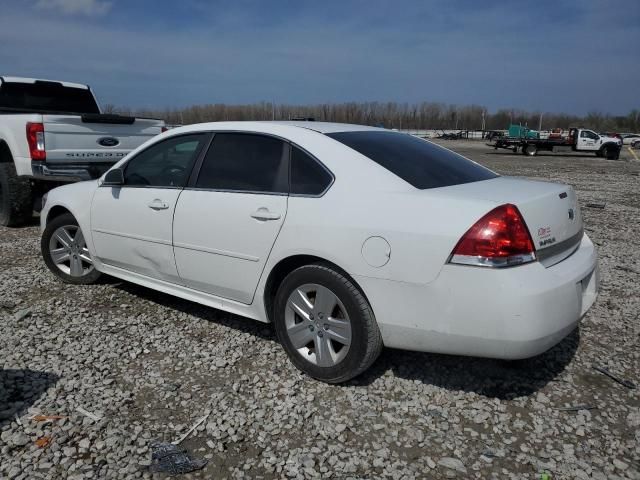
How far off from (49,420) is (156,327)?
1.28 metres

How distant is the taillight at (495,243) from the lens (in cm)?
256

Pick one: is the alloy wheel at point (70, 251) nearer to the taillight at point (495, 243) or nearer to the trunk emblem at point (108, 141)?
the trunk emblem at point (108, 141)

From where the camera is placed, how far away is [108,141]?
22.9ft

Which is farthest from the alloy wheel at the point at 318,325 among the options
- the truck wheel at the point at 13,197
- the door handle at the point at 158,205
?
the truck wheel at the point at 13,197

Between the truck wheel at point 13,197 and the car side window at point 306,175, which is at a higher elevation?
the car side window at point 306,175

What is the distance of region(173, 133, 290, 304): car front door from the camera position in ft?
10.7

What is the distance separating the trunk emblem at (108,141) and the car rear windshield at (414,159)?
457cm

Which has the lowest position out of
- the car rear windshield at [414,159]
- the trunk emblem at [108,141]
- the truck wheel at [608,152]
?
the truck wheel at [608,152]

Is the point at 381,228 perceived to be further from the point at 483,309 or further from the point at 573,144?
the point at 573,144

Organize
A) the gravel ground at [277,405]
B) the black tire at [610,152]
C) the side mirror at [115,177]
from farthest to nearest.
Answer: the black tire at [610,152] < the side mirror at [115,177] < the gravel ground at [277,405]

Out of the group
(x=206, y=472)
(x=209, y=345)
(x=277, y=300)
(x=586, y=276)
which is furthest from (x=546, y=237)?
(x=209, y=345)

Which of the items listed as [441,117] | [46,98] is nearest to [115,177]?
[46,98]

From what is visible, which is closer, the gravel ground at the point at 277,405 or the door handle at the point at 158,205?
the gravel ground at the point at 277,405

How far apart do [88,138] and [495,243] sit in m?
5.88
